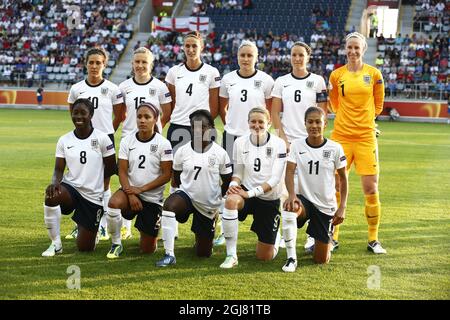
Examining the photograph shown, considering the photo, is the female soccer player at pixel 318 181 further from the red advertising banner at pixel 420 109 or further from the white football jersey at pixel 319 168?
the red advertising banner at pixel 420 109

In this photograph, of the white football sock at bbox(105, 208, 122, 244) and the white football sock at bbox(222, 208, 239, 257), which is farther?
the white football sock at bbox(105, 208, 122, 244)

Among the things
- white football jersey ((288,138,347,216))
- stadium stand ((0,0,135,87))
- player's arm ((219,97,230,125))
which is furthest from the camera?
stadium stand ((0,0,135,87))

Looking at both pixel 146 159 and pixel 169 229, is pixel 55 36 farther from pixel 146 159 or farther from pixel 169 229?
pixel 169 229

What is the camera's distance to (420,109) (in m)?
28.0

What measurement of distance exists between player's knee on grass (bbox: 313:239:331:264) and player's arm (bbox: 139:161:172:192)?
161 centimetres

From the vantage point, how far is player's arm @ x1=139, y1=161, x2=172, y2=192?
682 centimetres

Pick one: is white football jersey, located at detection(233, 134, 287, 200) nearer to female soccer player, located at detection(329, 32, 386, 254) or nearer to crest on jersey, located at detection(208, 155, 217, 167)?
crest on jersey, located at detection(208, 155, 217, 167)

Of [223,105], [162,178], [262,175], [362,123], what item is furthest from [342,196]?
[223,105]

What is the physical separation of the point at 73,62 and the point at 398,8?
17208 millimetres

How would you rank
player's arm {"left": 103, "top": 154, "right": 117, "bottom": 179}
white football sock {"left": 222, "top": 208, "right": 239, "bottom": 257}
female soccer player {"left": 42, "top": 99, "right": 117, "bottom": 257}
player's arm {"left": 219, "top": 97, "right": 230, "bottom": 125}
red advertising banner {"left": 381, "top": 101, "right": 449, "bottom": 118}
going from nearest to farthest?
white football sock {"left": 222, "top": 208, "right": 239, "bottom": 257}
female soccer player {"left": 42, "top": 99, "right": 117, "bottom": 257}
player's arm {"left": 103, "top": 154, "right": 117, "bottom": 179}
player's arm {"left": 219, "top": 97, "right": 230, "bottom": 125}
red advertising banner {"left": 381, "top": 101, "right": 449, "bottom": 118}

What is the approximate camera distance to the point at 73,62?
3491 cm

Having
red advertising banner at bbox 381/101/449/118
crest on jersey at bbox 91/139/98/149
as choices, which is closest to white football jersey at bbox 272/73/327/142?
crest on jersey at bbox 91/139/98/149
